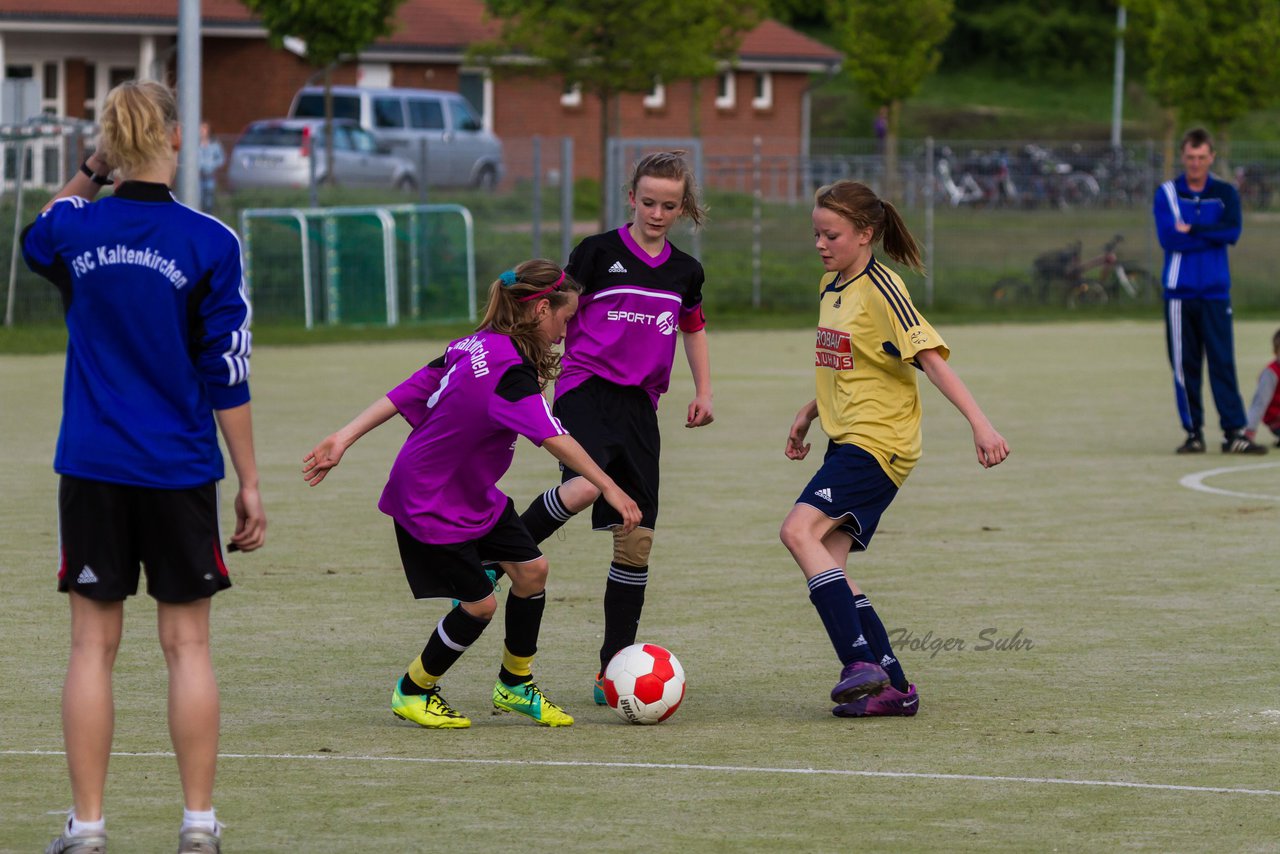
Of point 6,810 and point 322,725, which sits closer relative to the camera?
point 6,810

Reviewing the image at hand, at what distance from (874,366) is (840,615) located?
0.82 m

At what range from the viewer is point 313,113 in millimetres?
38719

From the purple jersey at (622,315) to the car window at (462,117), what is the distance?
31.2m

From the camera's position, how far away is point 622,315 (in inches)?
282

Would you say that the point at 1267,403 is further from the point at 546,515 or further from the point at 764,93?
the point at 764,93

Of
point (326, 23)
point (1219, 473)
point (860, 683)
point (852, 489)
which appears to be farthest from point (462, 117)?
point (860, 683)

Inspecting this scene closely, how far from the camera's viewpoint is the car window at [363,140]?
106 feet

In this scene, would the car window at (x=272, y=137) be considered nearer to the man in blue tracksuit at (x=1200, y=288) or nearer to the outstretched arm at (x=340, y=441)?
the man in blue tracksuit at (x=1200, y=288)

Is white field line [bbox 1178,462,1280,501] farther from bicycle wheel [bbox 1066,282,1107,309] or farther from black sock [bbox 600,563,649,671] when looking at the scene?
bicycle wheel [bbox 1066,282,1107,309]

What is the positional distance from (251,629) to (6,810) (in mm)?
2659

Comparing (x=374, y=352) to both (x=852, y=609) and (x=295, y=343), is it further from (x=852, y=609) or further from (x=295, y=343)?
(x=852, y=609)

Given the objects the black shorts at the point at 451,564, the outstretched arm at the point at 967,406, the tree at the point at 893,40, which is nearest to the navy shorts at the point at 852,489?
the outstretched arm at the point at 967,406

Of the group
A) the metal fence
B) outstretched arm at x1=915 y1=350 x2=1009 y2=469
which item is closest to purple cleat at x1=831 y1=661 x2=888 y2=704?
outstretched arm at x1=915 y1=350 x2=1009 y2=469

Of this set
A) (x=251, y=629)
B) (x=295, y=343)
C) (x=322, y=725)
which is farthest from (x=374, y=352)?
(x=322, y=725)
